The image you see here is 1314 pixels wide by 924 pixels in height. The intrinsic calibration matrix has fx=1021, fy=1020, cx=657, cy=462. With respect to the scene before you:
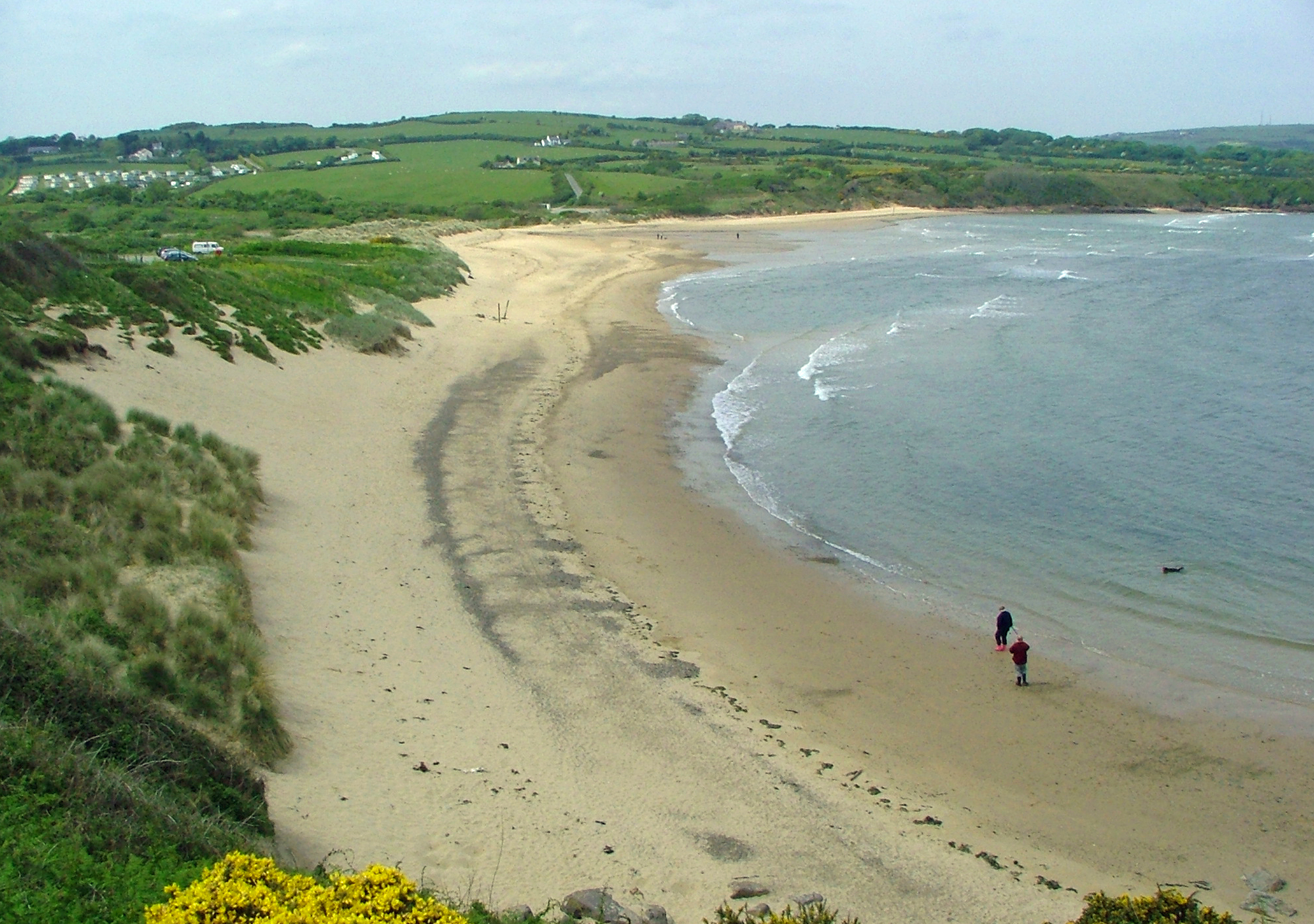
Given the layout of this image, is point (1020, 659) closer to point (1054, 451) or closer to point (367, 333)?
point (1054, 451)

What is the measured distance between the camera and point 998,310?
1768 inches

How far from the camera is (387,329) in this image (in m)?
31.1

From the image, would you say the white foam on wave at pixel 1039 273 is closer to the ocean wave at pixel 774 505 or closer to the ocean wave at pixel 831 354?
the ocean wave at pixel 831 354

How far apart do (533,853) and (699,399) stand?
21.4 meters

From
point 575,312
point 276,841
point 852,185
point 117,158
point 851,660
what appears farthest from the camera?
point 117,158

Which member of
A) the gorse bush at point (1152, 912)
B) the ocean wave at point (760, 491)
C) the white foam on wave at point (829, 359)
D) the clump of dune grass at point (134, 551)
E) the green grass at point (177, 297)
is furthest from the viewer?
the white foam on wave at point (829, 359)

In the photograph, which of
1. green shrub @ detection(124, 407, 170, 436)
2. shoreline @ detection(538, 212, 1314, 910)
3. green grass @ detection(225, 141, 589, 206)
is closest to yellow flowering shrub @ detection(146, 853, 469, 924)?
shoreline @ detection(538, 212, 1314, 910)

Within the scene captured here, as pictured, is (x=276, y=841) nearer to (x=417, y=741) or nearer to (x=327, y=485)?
(x=417, y=741)

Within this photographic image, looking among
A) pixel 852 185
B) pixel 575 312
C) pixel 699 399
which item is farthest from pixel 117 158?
pixel 699 399

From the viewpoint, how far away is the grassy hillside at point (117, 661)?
623 cm

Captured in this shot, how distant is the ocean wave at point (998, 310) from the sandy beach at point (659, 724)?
88.1ft

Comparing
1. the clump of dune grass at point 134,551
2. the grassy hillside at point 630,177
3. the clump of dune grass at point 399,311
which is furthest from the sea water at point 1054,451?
the grassy hillside at point 630,177

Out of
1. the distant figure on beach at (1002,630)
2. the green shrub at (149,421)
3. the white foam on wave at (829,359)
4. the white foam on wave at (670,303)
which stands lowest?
the distant figure on beach at (1002,630)

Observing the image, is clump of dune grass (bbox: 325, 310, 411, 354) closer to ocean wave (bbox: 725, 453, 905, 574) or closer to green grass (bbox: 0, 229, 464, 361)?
green grass (bbox: 0, 229, 464, 361)
